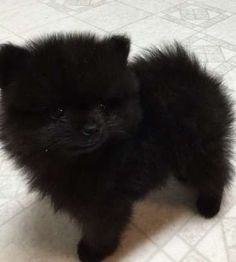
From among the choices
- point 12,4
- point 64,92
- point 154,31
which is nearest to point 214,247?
point 64,92

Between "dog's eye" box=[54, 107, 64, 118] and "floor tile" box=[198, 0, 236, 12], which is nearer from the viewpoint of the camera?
"dog's eye" box=[54, 107, 64, 118]

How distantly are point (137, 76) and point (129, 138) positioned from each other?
0.15m

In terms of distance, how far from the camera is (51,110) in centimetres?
71

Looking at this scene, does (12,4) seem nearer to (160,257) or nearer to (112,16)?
(112,16)

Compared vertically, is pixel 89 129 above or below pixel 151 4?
above

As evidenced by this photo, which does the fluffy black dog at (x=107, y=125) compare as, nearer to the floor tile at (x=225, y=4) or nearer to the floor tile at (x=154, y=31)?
the floor tile at (x=154, y=31)

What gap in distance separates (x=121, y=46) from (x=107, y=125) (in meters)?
0.16

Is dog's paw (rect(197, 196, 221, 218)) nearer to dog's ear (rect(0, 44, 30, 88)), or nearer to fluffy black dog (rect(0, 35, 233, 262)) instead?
fluffy black dog (rect(0, 35, 233, 262))

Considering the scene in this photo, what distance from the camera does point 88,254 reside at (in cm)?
99

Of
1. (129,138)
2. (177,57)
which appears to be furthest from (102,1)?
(129,138)

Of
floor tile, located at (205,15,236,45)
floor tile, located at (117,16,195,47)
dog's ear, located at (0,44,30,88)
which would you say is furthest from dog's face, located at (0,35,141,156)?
floor tile, located at (205,15,236,45)

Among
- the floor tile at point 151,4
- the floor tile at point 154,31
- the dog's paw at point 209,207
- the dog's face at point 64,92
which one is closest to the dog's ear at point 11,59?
the dog's face at point 64,92

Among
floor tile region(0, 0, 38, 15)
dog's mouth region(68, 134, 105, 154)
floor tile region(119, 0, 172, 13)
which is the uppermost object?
dog's mouth region(68, 134, 105, 154)

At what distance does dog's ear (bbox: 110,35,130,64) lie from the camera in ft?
2.52
